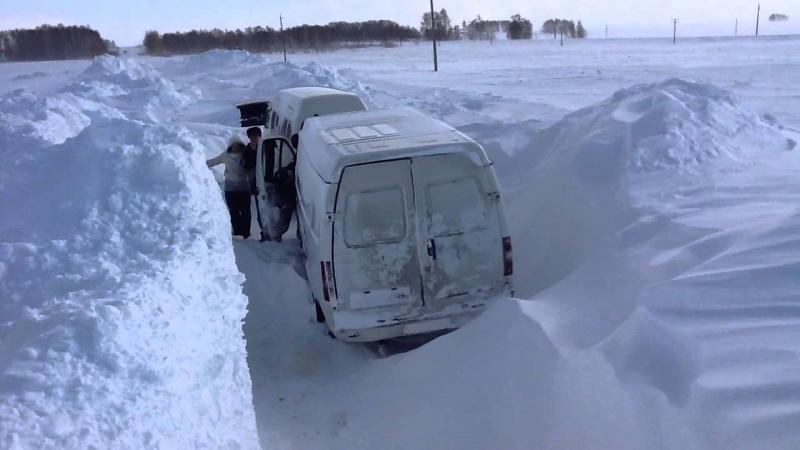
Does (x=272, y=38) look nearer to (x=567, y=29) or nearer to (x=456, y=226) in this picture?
(x=567, y=29)

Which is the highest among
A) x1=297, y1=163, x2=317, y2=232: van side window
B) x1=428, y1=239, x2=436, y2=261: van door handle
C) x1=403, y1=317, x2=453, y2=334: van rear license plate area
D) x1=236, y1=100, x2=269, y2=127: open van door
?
x1=236, y1=100, x2=269, y2=127: open van door

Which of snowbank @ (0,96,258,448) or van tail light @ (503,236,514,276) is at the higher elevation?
snowbank @ (0,96,258,448)

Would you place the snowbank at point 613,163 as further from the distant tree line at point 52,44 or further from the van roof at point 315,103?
the distant tree line at point 52,44

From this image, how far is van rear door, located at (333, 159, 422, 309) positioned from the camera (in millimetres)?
5926

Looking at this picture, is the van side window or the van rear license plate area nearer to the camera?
the van rear license plate area

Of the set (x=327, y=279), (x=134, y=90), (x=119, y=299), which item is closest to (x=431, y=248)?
(x=327, y=279)

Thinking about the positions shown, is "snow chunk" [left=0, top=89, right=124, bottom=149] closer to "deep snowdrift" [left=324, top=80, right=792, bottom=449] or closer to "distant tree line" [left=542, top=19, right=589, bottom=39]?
"deep snowdrift" [left=324, top=80, right=792, bottom=449]

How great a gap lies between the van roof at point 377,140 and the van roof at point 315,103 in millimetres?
2702

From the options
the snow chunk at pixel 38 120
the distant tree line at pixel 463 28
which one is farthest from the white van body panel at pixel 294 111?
the distant tree line at pixel 463 28

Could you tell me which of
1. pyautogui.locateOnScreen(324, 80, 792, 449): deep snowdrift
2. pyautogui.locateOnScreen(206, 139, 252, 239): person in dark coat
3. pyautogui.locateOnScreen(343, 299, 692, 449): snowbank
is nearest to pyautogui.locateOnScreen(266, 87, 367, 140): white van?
pyautogui.locateOnScreen(206, 139, 252, 239): person in dark coat

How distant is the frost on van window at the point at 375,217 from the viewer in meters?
5.93

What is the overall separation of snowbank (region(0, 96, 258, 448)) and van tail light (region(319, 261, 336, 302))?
811mm

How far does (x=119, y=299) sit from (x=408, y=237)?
8.65 feet

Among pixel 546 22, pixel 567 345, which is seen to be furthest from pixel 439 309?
pixel 546 22
